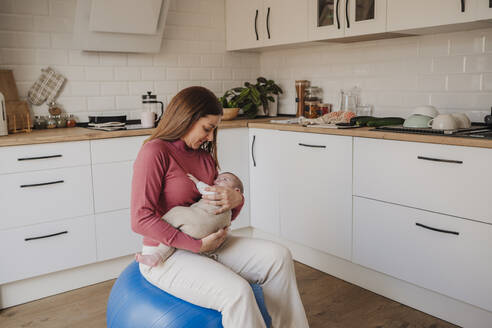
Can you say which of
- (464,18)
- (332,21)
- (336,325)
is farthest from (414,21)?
(336,325)

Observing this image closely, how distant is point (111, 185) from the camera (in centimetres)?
289

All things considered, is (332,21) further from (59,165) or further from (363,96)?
(59,165)

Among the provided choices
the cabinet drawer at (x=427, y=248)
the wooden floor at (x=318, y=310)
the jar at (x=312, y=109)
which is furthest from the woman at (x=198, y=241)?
the jar at (x=312, y=109)

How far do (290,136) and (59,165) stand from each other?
1.42 metres

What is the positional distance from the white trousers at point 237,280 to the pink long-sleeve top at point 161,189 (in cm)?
9

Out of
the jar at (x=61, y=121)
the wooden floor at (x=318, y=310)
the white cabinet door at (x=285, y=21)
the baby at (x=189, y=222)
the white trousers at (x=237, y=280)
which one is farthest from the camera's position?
the white cabinet door at (x=285, y=21)

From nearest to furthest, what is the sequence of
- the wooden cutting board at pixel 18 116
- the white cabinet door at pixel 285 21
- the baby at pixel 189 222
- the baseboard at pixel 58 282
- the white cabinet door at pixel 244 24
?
the baby at pixel 189 222 < the baseboard at pixel 58 282 < the wooden cutting board at pixel 18 116 < the white cabinet door at pixel 285 21 < the white cabinet door at pixel 244 24

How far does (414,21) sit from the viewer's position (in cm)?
260

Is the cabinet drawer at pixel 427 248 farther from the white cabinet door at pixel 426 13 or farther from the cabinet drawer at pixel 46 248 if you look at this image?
the cabinet drawer at pixel 46 248

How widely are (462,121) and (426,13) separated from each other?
61 cm

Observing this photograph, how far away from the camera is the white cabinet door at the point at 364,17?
2.75 metres

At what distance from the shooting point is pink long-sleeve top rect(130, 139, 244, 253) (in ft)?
5.44

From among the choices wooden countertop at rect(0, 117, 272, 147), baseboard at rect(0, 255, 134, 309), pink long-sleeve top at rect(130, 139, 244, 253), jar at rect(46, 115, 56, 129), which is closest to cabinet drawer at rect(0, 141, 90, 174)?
wooden countertop at rect(0, 117, 272, 147)

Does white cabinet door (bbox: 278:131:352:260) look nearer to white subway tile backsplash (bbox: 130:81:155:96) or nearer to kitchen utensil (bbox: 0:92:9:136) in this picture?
white subway tile backsplash (bbox: 130:81:155:96)
